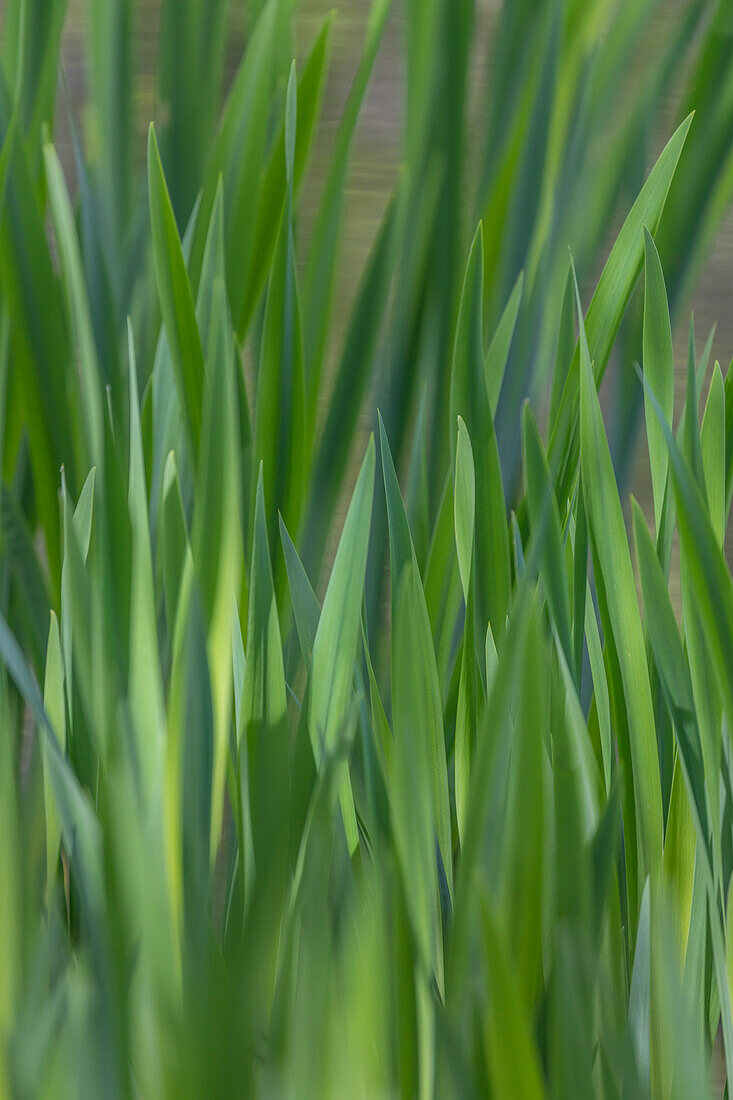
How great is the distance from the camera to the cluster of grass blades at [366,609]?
0.99 ft

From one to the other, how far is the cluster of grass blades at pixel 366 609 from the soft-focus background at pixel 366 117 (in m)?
0.06

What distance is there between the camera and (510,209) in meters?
0.57

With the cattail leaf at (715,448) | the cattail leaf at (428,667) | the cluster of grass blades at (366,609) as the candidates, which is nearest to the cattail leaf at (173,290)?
the cluster of grass blades at (366,609)

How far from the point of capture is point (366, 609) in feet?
1.71

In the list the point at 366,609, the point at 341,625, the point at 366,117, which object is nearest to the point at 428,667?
the point at 341,625

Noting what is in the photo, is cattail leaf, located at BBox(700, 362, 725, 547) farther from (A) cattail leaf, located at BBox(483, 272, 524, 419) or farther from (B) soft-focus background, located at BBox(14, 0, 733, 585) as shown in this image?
(B) soft-focus background, located at BBox(14, 0, 733, 585)

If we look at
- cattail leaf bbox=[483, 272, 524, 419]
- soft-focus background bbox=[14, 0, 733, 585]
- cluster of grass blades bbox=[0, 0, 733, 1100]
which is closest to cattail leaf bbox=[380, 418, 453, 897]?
cluster of grass blades bbox=[0, 0, 733, 1100]

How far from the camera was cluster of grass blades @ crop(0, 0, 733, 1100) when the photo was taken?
30 centimetres

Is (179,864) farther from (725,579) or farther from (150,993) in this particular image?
(725,579)

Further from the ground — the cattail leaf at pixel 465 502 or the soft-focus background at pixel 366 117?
the soft-focus background at pixel 366 117

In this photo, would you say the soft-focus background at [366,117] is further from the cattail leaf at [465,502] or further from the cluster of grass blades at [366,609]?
the cattail leaf at [465,502]

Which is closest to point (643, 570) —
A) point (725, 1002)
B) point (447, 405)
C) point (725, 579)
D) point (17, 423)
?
point (725, 579)

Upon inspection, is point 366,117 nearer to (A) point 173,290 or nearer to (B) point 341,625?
(A) point 173,290

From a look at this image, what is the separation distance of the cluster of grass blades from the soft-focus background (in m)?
0.06
